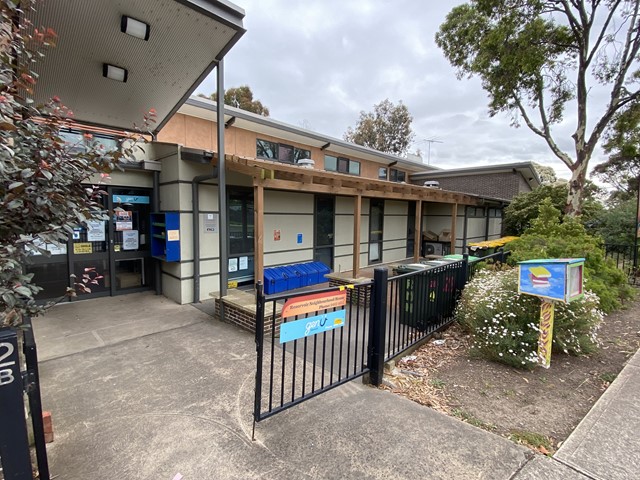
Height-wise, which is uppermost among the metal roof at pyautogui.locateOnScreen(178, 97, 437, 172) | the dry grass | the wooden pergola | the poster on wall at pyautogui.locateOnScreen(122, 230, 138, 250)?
the metal roof at pyautogui.locateOnScreen(178, 97, 437, 172)

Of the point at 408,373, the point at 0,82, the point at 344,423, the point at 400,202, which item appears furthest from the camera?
the point at 400,202

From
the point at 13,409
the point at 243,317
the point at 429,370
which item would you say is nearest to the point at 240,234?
the point at 243,317

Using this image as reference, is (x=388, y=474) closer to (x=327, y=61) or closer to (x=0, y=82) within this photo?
(x=0, y=82)

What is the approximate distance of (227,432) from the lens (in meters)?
2.56

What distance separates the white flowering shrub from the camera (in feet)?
12.4

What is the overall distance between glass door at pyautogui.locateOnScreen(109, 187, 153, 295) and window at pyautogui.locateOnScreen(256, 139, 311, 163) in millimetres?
3844

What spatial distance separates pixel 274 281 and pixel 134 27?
16.7 ft

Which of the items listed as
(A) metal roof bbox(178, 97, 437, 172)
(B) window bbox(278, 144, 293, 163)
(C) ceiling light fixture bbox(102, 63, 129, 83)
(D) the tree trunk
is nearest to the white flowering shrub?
(C) ceiling light fixture bbox(102, 63, 129, 83)

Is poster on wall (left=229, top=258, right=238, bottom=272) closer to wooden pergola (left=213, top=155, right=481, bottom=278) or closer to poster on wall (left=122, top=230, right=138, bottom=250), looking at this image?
wooden pergola (left=213, top=155, right=481, bottom=278)

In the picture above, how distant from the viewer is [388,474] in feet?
6.90

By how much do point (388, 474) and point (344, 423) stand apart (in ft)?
1.99

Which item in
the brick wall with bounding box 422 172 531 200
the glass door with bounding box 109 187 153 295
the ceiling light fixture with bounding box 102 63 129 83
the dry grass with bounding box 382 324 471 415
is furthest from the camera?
the brick wall with bounding box 422 172 531 200

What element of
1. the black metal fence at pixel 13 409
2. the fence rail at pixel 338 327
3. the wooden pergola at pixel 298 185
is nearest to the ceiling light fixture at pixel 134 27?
the wooden pergola at pixel 298 185

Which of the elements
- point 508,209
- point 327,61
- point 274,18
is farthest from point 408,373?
point 327,61
